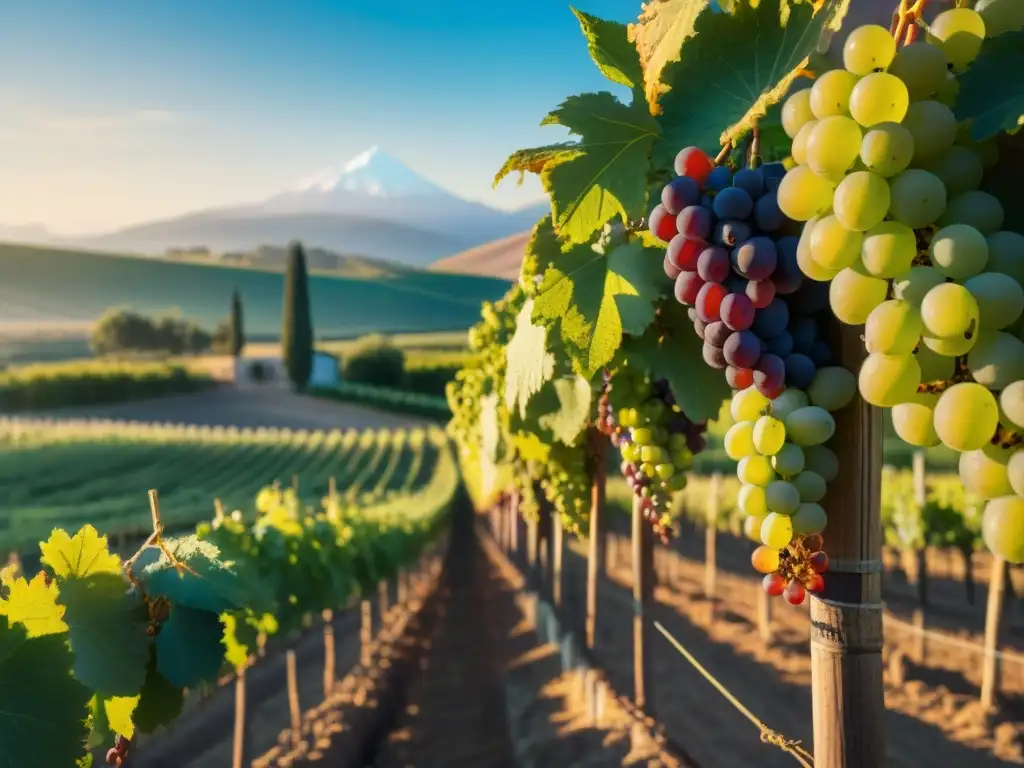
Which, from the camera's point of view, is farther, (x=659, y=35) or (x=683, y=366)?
(x=683, y=366)

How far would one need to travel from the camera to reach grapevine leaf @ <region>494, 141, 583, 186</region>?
4.96 ft

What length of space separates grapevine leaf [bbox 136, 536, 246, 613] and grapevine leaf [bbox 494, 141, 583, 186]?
4.54 feet

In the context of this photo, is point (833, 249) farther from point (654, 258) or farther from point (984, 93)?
point (654, 258)

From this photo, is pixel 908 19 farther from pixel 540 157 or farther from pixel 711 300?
pixel 540 157

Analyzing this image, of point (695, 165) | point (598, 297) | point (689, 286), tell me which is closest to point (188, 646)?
point (598, 297)

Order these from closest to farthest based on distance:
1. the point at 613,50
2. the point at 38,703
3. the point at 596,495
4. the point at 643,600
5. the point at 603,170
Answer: the point at 603,170
the point at 613,50
the point at 38,703
the point at 643,600
the point at 596,495

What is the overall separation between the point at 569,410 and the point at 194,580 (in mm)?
1183

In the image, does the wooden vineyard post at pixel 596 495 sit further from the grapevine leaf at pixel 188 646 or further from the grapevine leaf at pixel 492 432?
the grapevine leaf at pixel 188 646

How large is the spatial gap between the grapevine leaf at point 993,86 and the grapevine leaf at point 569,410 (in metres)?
1.47

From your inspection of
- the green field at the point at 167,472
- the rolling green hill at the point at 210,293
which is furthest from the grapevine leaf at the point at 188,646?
the rolling green hill at the point at 210,293

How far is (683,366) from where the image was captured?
1.86 meters

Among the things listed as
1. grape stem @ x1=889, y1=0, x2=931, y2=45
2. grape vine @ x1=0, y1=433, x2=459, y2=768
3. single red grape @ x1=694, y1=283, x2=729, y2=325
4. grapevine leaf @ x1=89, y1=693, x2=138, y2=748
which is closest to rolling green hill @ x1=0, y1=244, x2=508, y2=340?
grape vine @ x1=0, y1=433, x2=459, y2=768

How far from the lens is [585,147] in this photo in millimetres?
1431

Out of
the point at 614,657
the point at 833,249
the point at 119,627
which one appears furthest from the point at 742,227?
the point at 614,657
